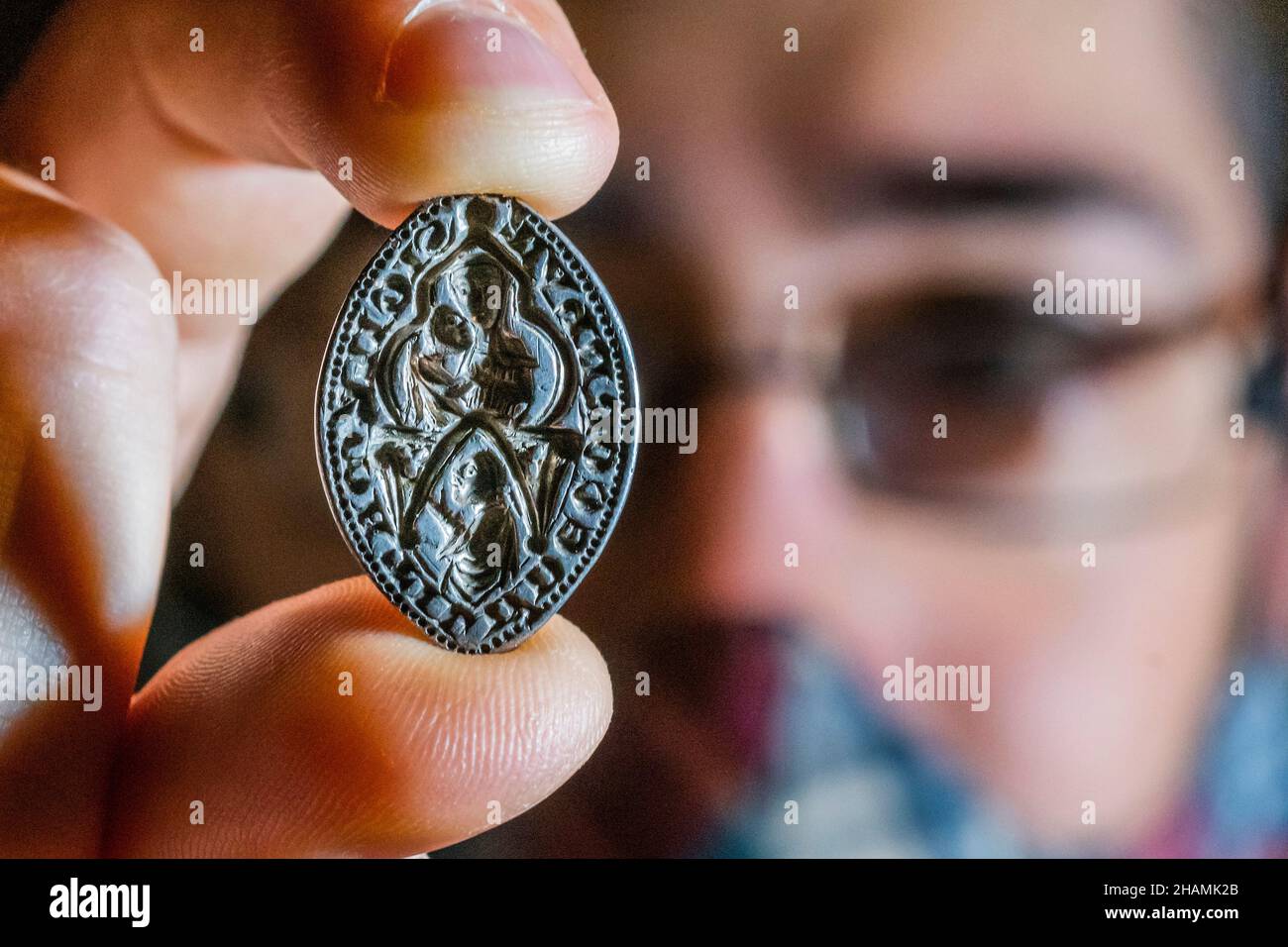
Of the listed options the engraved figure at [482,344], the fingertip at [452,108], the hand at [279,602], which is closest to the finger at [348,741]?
the hand at [279,602]

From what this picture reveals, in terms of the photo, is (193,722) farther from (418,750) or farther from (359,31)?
(359,31)

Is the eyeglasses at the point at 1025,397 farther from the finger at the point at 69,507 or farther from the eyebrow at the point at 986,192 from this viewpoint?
the finger at the point at 69,507

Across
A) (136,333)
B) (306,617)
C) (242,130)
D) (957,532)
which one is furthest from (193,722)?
(957,532)

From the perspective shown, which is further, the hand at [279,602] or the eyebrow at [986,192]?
the eyebrow at [986,192]

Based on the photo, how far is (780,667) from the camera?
1122 millimetres

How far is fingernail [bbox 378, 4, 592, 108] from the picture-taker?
26.8 inches

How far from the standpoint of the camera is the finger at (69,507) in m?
0.70

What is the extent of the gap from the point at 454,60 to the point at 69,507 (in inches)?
16.6

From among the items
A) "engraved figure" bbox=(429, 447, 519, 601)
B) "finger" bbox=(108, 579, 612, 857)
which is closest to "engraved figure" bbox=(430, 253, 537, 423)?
"engraved figure" bbox=(429, 447, 519, 601)

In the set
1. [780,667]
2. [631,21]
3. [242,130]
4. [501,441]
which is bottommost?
[780,667]

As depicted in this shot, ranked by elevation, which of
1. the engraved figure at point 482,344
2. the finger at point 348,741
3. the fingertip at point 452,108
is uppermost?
the fingertip at point 452,108

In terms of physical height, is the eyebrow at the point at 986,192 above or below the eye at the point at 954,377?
above

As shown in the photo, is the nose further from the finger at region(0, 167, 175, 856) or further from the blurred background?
the finger at region(0, 167, 175, 856)

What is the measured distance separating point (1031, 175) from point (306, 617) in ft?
2.81
